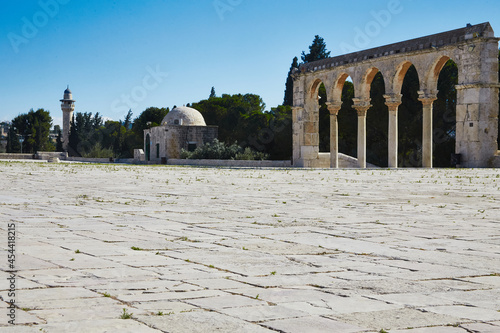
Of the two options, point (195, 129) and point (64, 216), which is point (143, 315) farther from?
point (195, 129)

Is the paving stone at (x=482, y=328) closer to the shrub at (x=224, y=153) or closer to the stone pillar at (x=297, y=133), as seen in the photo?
the stone pillar at (x=297, y=133)

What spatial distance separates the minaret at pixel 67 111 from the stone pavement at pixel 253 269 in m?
83.6

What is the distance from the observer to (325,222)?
7875 millimetres

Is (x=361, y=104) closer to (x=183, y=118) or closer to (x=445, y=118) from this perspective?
(x=445, y=118)

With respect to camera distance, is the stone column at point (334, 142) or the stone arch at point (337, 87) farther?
the stone column at point (334, 142)

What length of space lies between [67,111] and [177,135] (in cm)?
4365

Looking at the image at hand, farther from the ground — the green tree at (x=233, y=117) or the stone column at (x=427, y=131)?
the green tree at (x=233, y=117)

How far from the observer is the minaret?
8956 centimetres

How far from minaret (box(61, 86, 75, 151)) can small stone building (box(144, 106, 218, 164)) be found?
1364 inches

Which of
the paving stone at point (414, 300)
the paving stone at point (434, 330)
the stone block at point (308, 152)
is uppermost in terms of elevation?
the stone block at point (308, 152)

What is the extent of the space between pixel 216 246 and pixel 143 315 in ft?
8.15

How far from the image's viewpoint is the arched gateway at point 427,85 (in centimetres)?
2758

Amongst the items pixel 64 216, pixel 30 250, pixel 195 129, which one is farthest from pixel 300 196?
pixel 195 129

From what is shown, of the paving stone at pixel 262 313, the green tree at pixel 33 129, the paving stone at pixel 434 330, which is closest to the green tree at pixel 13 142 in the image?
the green tree at pixel 33 129
